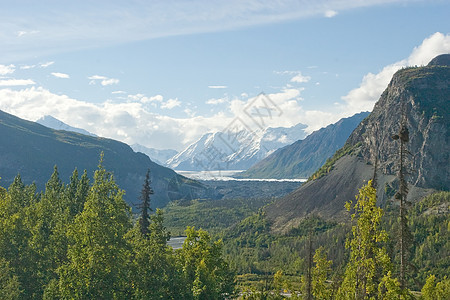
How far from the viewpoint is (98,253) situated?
3953 cm

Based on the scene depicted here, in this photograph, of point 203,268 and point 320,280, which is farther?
point 203,268

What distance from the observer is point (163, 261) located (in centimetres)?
4600

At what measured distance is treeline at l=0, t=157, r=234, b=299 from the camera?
129ft

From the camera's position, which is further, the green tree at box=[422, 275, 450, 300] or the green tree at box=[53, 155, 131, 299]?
the green tree at box=[422, 275, 450, 300]

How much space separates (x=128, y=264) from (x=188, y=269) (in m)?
8.90

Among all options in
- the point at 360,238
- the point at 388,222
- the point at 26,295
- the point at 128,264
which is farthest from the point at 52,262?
the point at 388,222

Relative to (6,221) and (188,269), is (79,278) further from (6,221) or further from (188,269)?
(6,221)

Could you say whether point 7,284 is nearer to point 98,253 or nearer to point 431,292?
point 98,253

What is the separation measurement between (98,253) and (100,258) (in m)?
0.50

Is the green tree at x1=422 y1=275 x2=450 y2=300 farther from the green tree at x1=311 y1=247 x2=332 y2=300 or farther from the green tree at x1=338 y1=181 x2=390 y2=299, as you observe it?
the green tree at x1=338 y1=181 x2=390 y2=299

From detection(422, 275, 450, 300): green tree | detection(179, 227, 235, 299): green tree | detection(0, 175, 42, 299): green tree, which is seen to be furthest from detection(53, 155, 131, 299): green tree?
detection(422, 275, 450, 300): green tree

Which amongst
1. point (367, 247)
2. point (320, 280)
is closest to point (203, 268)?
point (320, 280)

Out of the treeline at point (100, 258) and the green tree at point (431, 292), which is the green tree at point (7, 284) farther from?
the green tree at point (431, 292)

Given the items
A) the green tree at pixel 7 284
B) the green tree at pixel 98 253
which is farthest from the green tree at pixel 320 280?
the green tree at pixel 7 284
